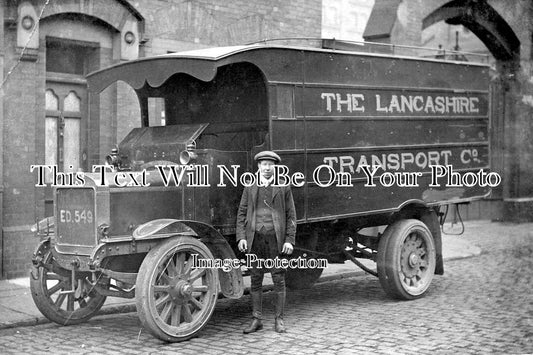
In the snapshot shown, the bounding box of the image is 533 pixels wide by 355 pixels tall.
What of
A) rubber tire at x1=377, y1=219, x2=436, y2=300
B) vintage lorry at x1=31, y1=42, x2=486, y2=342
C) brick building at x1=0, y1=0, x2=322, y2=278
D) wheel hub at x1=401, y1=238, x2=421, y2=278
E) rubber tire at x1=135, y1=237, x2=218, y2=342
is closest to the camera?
rubber tire at x1=135, y1=237, x2=218, y2=342

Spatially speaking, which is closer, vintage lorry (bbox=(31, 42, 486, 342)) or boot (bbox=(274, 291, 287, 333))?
vintage lorry (bbox=(31, 42, 486, 342))

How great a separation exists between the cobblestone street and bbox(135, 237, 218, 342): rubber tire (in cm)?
12

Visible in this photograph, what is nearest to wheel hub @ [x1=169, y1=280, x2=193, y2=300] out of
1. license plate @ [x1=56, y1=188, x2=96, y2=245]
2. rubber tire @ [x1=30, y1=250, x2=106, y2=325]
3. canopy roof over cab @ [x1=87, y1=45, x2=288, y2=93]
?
license plate @ [x1=56, y1=188, x2=96, y2=245]

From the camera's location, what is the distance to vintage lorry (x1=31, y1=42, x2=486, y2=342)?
712 centimetres

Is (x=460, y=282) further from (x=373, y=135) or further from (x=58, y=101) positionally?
(x=58, y=101)

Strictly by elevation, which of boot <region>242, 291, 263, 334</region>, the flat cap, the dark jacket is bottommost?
boot <region>242, 291, 263, 334</region>

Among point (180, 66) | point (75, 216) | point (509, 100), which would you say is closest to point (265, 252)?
point (75, 216)

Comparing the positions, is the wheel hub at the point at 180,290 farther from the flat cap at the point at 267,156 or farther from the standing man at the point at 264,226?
the flat cap at the point at 267,156

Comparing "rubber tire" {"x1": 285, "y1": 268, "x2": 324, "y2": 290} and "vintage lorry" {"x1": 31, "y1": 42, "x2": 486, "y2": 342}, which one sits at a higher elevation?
"vintage lorry" {"x1": 31, "y1": 42, "x2": 486, "y2": 342}

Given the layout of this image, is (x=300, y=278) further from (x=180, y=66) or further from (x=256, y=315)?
(x=180, y=66)

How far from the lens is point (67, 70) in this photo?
11.6 m

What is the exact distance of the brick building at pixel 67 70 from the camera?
1048 cm

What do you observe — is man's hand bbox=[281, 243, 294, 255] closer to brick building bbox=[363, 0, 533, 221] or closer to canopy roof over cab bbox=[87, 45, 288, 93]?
canopy roof over cab bbox=[87, 45, 288, 93]

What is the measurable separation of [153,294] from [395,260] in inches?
133
